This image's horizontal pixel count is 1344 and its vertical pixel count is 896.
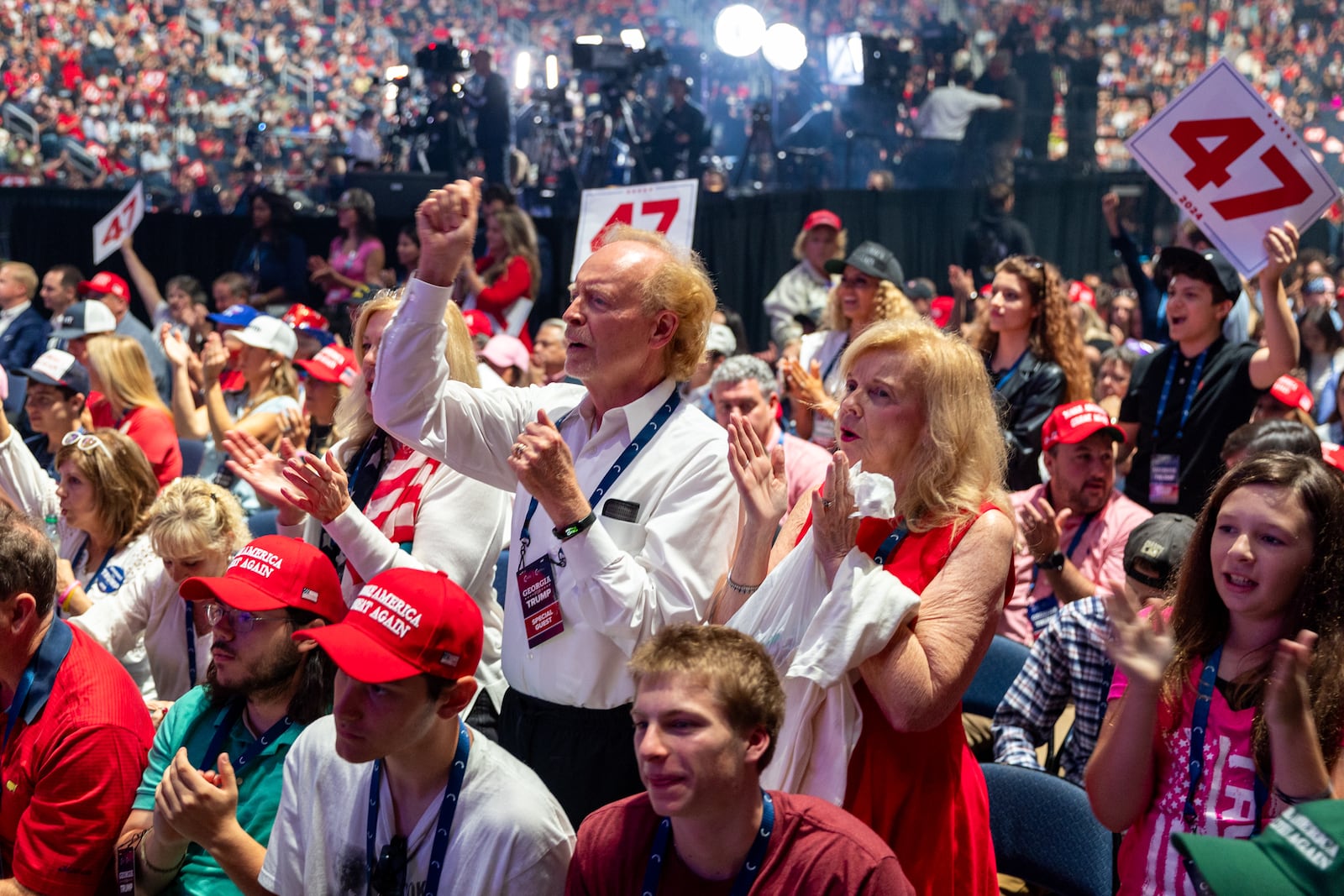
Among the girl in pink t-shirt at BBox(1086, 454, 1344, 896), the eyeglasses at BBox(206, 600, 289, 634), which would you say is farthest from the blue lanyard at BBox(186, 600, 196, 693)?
the girl in pink t-shirt at BBox(1086, 454, 1344, 896)

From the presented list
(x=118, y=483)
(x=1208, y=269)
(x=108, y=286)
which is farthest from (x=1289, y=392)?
(x=108, y=286)

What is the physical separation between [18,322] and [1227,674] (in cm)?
748

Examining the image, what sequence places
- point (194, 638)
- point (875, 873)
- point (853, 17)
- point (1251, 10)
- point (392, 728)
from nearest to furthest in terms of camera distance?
point (875, 873), point (392, 728), point (194, 638), point (853, 17), point (1251, 10)

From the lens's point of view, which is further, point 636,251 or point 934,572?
point 636,251

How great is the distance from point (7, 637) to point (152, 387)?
10.6 ft

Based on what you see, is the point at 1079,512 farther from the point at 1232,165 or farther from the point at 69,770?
the point at 69,770

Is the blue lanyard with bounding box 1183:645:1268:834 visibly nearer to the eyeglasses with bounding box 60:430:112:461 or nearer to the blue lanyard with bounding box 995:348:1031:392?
the blue lanyard with bounding box 995:348:1031:392

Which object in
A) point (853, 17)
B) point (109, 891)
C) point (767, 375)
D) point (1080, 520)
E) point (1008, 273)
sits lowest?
point (109, 891)

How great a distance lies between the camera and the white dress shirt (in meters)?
2.20

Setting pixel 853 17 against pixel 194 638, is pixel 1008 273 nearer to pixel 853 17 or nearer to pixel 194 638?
pixel 194 638

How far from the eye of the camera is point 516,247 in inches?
343

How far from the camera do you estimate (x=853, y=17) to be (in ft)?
51.1

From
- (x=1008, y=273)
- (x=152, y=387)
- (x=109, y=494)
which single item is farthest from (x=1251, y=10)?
(x=109, y=494)

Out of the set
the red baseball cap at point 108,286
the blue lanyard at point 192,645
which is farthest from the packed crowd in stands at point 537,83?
the blue lanyard at point 192,645
